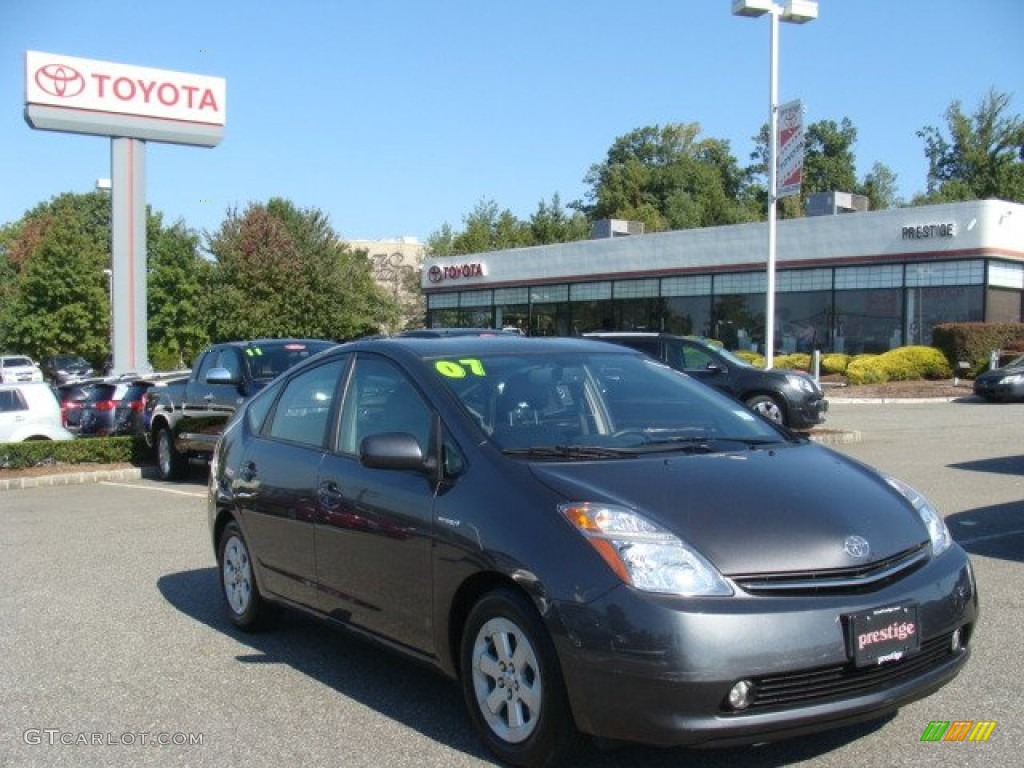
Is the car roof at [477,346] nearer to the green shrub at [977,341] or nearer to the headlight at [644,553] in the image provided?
the headlight at [644,553]

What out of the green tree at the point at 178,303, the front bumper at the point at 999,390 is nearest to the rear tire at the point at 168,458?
the front bumper at the point at 999,390

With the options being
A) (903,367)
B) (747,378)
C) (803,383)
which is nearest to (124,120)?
(747,378)

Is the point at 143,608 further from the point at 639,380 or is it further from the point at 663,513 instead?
the point at 663,513

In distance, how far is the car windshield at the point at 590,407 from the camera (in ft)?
15.2

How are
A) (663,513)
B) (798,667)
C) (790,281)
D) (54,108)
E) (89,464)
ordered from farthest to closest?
1. (790,281)
2. (54,108)
3. (89,464)
4. (663,513)
5. (798,667)

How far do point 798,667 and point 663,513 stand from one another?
0.70 meters

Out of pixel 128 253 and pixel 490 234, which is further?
pixel 490 234

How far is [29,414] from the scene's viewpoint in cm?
1756

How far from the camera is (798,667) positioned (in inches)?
142

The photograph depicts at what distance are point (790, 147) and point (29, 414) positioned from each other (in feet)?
45.1

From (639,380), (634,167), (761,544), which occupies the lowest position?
(761,544)

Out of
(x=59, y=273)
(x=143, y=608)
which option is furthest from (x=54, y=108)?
(x=143, y=608)

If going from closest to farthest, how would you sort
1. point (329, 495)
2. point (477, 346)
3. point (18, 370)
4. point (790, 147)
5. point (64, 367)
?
point (329, 495), point (477, 346), point (790, 147), point (18, 370), point (64, 367)

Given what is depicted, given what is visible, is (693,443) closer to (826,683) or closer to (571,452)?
(571,452)
